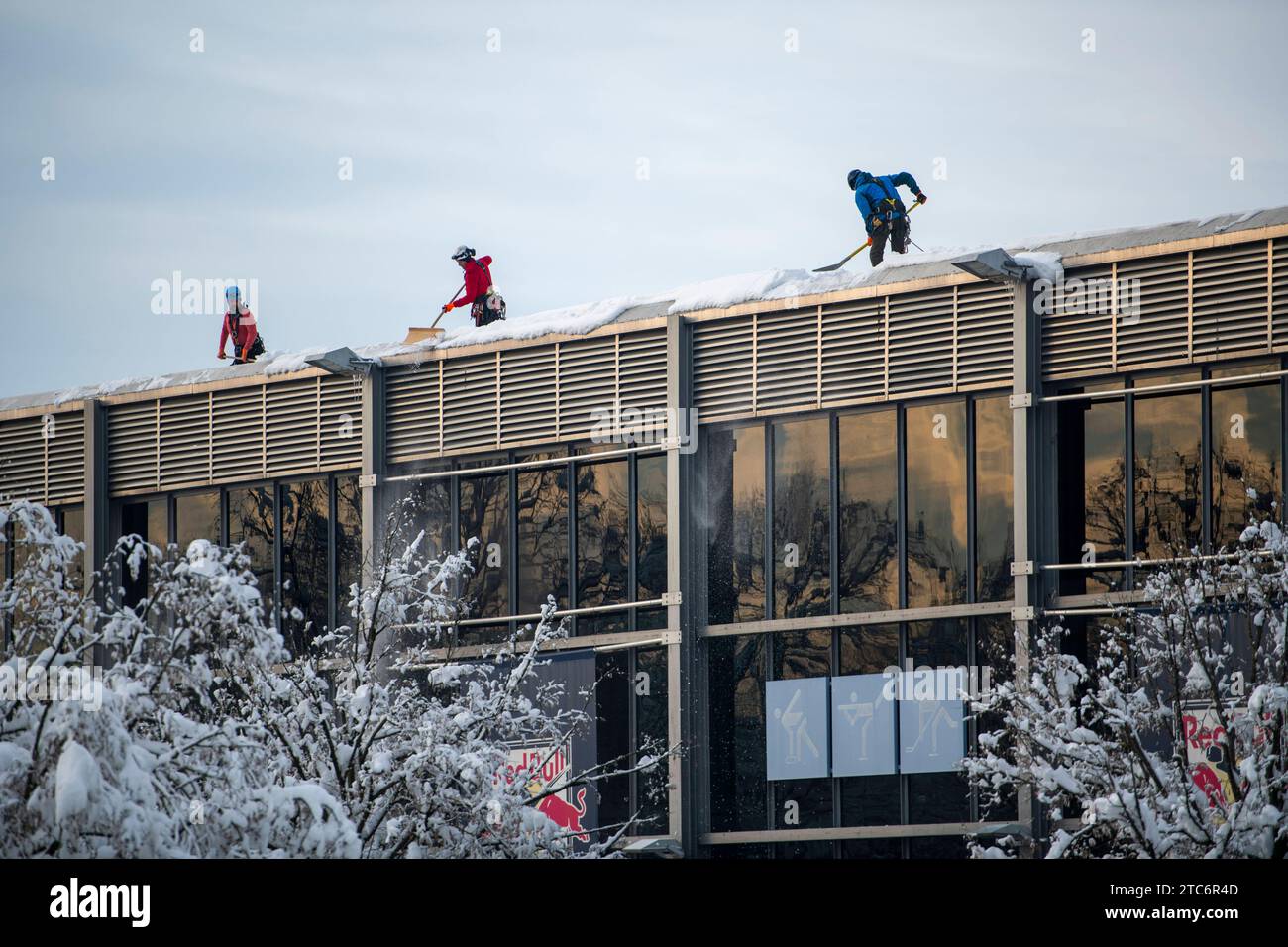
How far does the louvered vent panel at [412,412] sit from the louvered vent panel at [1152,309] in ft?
32.1

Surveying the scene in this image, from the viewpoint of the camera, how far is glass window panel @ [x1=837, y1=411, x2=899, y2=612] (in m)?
23.2

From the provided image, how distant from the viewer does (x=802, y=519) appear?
24.0 meters

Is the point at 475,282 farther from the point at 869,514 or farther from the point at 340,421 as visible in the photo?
the point at 869,514

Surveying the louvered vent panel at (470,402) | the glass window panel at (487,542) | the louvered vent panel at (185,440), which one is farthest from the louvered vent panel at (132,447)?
the glass window panel at (487,542)

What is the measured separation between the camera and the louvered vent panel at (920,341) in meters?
23.2

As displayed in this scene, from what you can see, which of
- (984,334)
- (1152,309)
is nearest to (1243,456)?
(1152,309)

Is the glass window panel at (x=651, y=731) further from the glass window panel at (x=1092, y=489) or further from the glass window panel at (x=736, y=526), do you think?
the glass window panel at (x=1092, y=489)

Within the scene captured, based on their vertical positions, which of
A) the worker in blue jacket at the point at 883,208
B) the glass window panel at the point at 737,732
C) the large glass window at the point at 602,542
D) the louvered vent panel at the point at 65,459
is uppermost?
the worker in blue jacket at the point at 883,208

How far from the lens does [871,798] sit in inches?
894

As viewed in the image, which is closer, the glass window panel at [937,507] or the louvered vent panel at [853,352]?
the glass window panel at [937,507]

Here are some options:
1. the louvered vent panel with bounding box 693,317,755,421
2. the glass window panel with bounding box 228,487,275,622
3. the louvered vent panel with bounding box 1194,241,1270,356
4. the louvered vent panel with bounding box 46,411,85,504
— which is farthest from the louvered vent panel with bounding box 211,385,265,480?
the louvered vent panel with bounding box 1194,241,1270,356
